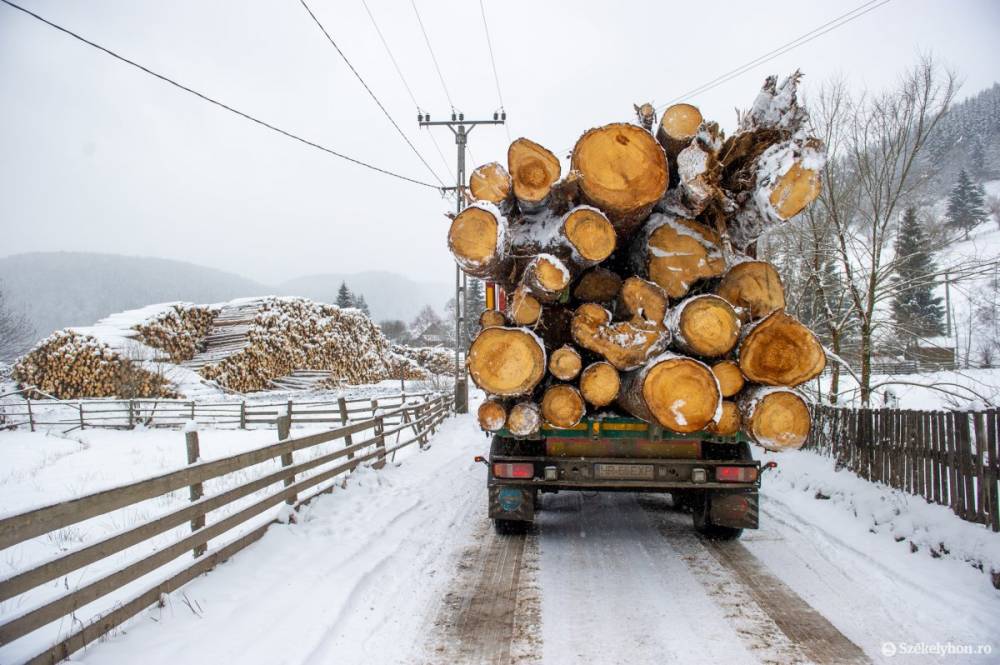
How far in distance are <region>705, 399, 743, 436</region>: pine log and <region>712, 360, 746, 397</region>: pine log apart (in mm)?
140

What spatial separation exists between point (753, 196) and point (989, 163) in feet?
303

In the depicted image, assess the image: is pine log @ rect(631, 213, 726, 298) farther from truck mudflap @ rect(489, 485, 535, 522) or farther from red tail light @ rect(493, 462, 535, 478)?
truck mudflap @ rect(489, 485, 535, 522)

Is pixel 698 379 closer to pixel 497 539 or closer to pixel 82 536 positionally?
pixel 497 539

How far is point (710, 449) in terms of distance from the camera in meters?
5.19

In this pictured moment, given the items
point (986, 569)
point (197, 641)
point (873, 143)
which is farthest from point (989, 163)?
point (197, 641)

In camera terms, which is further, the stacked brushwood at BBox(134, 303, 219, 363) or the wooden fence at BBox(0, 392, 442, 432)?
the stacked brushwood at BBox(134, 303, 219, 363)

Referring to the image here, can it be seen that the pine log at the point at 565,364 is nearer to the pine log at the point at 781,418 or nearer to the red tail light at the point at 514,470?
the red tail light at the point at 514,470

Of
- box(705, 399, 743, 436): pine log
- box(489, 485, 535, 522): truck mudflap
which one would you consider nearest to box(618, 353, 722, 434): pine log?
box(705, 399, 743, 436): pine log

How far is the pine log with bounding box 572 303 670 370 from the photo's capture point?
4426 millimetres

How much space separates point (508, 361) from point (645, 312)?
48.7 inches

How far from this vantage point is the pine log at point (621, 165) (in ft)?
14.7

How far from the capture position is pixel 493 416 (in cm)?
486

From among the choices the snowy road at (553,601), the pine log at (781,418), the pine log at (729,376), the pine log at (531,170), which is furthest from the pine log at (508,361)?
the pine log at (781,418)

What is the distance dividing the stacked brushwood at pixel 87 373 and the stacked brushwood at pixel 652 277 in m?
20.8
